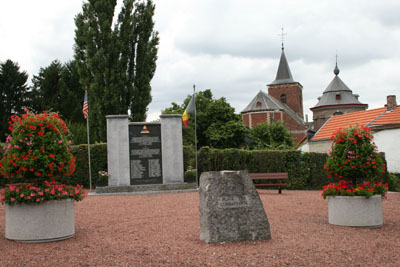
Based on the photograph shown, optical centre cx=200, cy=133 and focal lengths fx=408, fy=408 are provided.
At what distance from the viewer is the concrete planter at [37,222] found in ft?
22.3

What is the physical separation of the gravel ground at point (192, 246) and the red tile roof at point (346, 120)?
68.9ft

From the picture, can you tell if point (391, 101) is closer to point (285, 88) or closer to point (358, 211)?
point (358, 211)

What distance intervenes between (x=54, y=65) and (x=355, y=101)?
178ft

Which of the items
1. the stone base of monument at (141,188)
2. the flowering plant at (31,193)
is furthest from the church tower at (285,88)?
the flowering plant at (31,193)

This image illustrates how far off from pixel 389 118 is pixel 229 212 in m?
23.1

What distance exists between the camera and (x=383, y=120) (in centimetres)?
2647

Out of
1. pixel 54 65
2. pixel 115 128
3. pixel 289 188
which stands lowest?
pixel 289 188

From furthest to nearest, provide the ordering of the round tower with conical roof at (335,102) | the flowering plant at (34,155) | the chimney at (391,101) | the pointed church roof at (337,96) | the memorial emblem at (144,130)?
the pointed church roof at (337,96)
the round tower with conical roof at (335,102)
the chimney at (391,101)
the memorial emblem at (144,130)
the flowering plant at (34,155)

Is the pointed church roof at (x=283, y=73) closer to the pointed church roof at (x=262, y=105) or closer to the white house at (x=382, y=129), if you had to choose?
the pointed church roof at (x=262, y=105)

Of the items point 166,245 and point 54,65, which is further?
point 54,65

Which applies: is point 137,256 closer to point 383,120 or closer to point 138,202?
point 138,202

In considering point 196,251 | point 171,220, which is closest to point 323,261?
point 196,251

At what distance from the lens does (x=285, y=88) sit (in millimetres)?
82125

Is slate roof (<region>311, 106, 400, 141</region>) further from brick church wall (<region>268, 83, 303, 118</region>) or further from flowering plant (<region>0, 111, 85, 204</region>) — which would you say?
brick church wall (<region>268, 83, 303, 118</region>)
